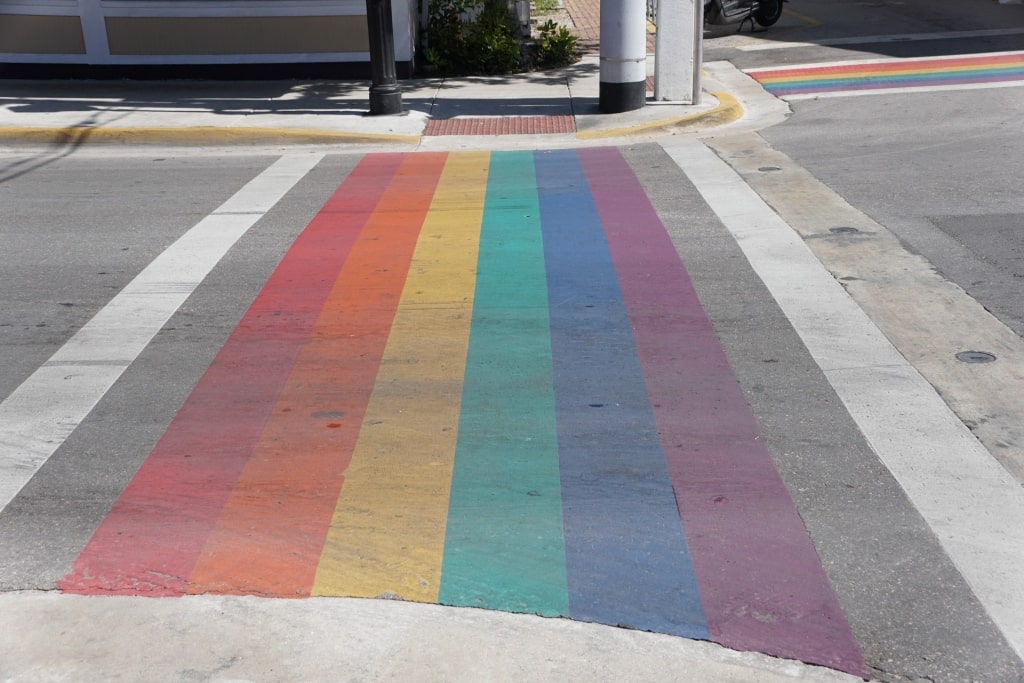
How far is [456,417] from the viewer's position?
575 cm

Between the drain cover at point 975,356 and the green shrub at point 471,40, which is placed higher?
the green shrub at point 471,40

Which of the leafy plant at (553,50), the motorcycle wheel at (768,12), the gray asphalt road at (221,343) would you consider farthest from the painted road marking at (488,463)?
the motorcycle wheel at (768,12)

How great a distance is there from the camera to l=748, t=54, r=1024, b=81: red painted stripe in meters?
16.0

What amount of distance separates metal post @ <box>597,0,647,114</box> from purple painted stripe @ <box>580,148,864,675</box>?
632 cm

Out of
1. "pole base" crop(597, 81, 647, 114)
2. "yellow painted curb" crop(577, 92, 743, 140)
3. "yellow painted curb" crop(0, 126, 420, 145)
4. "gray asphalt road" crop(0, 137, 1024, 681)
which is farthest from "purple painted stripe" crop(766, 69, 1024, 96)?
"yellow painted curb" crop(0, 126, 420, 145)

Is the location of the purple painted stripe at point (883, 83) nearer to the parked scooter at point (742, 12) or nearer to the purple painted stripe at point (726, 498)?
the parked scooter at point (742, 12)

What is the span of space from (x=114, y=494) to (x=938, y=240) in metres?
6.19

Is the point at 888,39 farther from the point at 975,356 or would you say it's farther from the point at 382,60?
the point at 975,356

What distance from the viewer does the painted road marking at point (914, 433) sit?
435cm

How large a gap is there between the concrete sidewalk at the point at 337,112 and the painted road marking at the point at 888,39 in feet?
8.40

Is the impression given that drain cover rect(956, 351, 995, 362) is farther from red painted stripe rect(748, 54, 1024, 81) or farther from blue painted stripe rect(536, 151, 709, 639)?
red painted stripe rect(748, 54, 1024, 81)

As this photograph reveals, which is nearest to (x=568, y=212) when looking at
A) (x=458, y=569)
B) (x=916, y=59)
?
(x=458, y=569)

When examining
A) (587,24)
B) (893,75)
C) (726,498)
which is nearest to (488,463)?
(726,498)

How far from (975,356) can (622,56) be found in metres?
8.22
